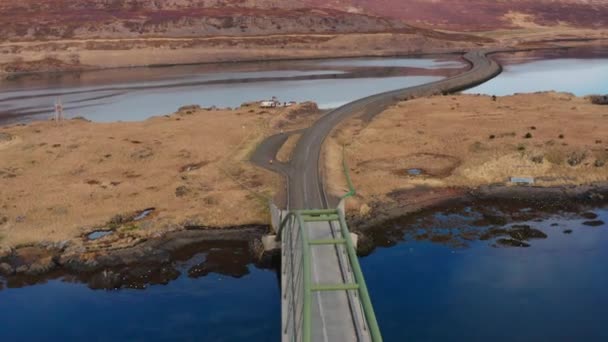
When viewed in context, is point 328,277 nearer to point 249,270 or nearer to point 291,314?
point 291,314

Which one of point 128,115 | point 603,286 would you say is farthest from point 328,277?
point 128,115

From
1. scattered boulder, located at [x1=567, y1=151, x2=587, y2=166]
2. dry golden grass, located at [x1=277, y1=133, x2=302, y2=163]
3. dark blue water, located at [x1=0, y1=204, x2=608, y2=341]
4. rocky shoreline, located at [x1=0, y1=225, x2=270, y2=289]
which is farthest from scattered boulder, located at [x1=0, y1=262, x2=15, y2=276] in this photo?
scattered boulder, located at [x1=567, y1=151, x2=587, y2=166]

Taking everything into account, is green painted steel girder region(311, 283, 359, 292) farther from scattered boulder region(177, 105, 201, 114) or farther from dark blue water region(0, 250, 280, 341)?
scattered boulder region(177, 105, 201, 114)

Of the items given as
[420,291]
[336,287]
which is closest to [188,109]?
[420,291]

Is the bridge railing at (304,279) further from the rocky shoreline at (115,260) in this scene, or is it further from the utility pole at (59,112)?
the utility pole at (59,112)

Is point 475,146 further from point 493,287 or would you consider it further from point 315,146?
point 493,287
